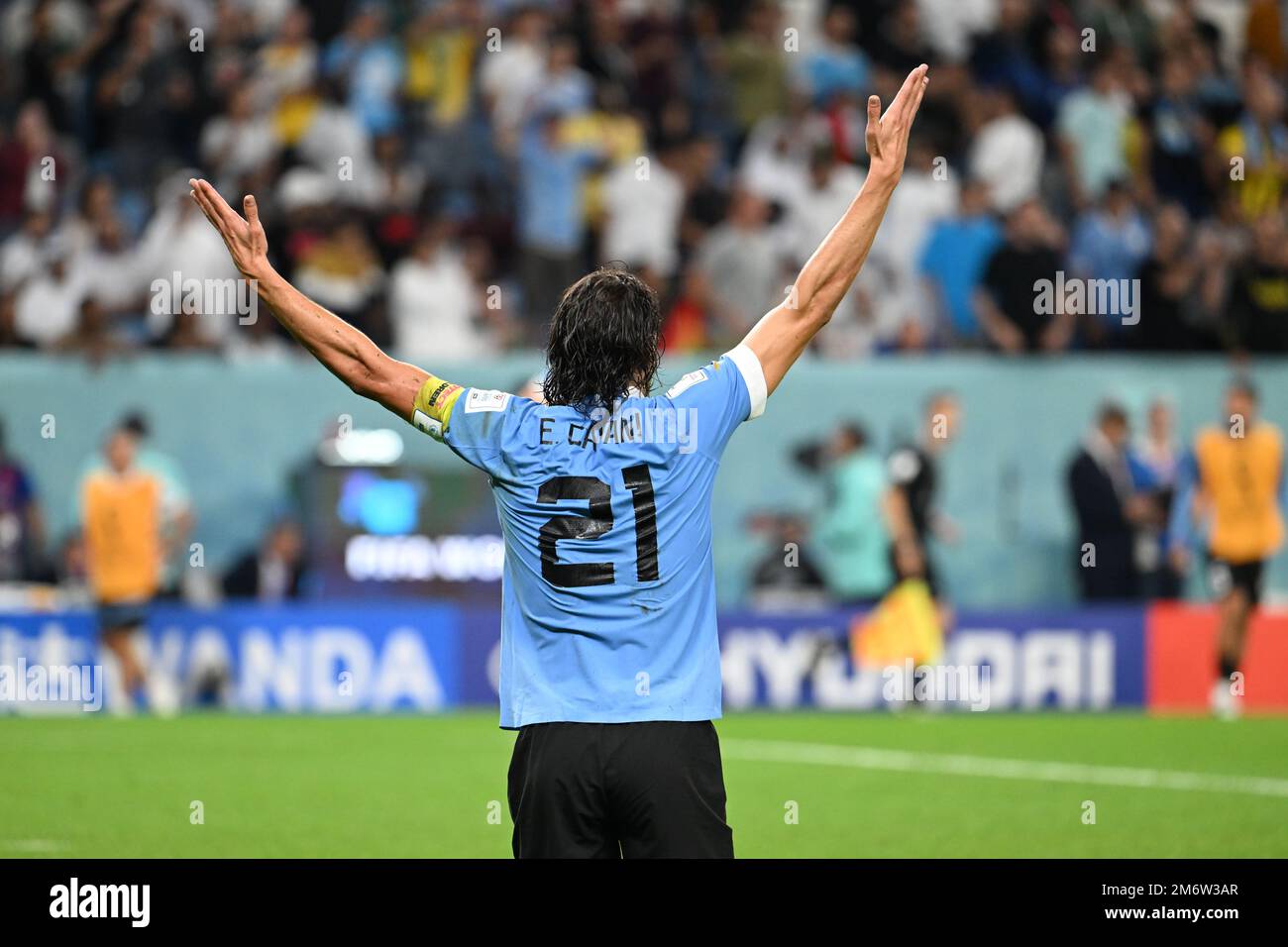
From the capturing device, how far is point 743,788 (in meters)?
11.8

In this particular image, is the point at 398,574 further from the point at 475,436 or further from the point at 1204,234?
the point at 475,436

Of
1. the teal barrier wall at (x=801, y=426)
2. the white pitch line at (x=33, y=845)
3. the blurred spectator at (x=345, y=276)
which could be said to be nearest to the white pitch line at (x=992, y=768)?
the teal barrier wall at (x=801, y=426)

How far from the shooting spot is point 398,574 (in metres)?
16.9

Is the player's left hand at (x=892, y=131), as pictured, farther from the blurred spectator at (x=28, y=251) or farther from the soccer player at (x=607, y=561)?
the blurred spectator at (x=28, y=251)

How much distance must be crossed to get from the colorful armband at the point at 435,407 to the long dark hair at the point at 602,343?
26cm

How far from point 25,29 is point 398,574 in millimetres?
7956

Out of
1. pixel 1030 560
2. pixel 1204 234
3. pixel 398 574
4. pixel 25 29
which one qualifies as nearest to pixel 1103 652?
pixel 1030 560

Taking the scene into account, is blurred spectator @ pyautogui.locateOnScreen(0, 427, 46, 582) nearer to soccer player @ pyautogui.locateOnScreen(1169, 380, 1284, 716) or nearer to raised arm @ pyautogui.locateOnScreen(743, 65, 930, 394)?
soccer player @ pyautogui.locateOnScreen(1169, 380, 1284, 716)

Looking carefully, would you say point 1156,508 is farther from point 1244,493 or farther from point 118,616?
point 118,616

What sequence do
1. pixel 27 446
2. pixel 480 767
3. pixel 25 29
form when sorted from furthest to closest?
pixel 25 29 → pixel 27 446 → pixel 480 767

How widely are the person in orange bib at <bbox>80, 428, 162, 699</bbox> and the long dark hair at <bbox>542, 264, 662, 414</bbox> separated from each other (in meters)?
12.4

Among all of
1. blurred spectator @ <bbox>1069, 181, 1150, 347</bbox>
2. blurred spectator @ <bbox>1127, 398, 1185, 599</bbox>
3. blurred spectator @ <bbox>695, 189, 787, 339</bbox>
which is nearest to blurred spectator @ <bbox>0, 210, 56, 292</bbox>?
blurred spectator @ <bbox>695, 189, 787, 339</bbox>

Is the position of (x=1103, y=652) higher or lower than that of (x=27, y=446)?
lower

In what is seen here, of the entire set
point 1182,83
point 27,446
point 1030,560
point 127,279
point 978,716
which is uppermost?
point 1182,83
